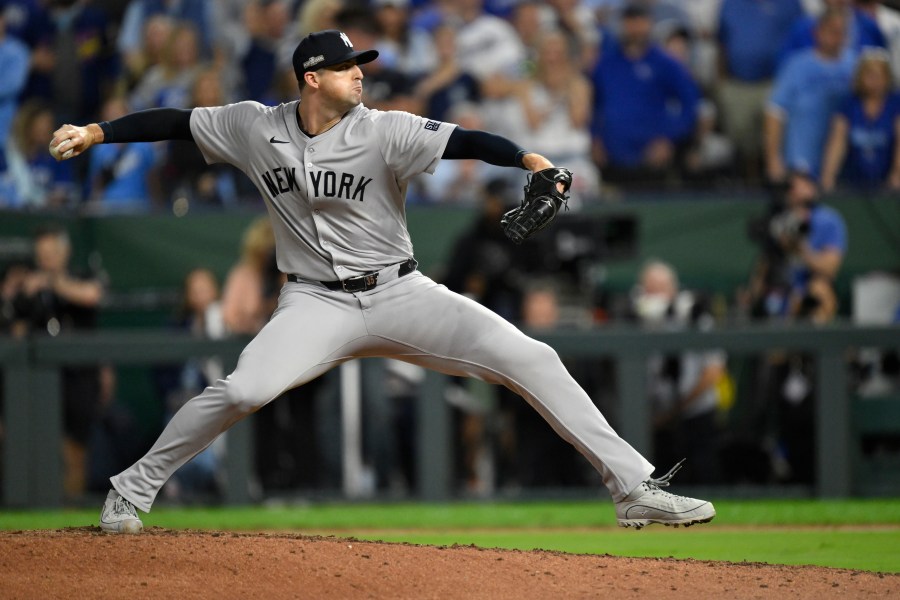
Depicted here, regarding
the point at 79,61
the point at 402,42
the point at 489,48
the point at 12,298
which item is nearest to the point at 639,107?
the point at 489,48

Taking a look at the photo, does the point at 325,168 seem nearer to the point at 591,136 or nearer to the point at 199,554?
the point at 199,554

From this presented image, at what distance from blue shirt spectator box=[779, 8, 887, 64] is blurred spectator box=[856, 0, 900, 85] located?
5cm

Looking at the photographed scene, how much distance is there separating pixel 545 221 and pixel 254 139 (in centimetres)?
123

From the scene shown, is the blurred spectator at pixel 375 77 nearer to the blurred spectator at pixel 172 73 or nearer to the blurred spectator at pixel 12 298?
the blurred spectator at pixel 172 73

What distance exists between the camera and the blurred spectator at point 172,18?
11883 mm

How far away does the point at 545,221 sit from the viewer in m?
4.77

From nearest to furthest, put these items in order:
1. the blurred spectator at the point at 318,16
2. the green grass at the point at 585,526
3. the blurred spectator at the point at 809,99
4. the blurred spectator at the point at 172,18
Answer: the green grass at the point at 585,526 → the blurred spectator at the point at 809,99 → the blurred spectator at the point at 318,16 → the blurred spectator at the point at 172,18

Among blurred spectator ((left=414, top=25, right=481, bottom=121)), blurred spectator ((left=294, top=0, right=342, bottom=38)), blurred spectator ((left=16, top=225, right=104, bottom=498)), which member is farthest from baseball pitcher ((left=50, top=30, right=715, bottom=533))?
blurred spectator ((left=294, top=0, right=342, bottom=38))

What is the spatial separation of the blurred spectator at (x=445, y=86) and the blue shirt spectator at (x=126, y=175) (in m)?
2.28

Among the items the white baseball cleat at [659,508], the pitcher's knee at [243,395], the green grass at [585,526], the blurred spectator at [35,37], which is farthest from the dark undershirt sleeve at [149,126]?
the blurred spectator at [35,37]

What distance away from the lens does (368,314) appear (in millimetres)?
5102

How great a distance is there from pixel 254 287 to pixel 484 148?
483cm

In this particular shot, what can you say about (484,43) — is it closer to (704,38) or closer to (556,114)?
(556,114)

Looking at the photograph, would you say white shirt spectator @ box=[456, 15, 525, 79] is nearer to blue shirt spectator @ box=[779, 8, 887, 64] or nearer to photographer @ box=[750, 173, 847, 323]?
blue shirt spectator @ box=[779, 8, 887, 64]
